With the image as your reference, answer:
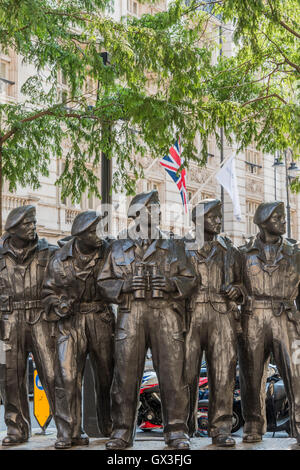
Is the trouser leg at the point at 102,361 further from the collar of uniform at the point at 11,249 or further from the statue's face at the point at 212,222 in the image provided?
the statue's face at the point at 212,222

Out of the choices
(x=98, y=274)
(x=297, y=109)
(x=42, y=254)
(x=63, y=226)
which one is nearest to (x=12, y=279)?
(x=42, y=254)

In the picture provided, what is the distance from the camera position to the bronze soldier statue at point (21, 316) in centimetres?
715

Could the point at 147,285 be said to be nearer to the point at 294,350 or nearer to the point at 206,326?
the point at 206,326

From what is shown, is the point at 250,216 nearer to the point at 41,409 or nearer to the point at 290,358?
the point at 41,409

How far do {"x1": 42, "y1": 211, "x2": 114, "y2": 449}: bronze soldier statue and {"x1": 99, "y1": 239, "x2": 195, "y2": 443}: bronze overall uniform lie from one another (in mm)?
293

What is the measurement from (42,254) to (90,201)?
18220mm

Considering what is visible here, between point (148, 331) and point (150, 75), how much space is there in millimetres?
4959

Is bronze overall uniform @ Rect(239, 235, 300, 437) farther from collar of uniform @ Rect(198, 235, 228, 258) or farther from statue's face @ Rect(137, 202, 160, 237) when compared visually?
statue's face @ Rect(137, 202, 160, 237)

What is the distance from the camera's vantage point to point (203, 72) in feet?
32.6

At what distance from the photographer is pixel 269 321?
7.07 metres

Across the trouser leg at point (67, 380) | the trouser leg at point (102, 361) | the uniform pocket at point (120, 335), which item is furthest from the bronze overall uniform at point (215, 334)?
the trouser leg at point (67, 380)

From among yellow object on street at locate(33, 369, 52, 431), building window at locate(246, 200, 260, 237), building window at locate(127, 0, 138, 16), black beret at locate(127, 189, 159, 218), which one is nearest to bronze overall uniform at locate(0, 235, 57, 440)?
black beret at locate(127, 189, 159, 218)

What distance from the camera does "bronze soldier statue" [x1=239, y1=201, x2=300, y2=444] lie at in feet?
23.1

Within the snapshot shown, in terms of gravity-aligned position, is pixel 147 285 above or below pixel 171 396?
above
